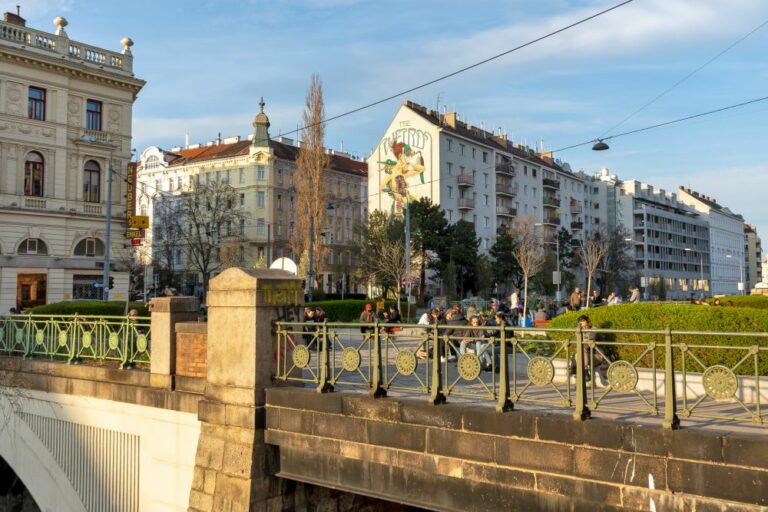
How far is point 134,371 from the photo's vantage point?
10.9 m

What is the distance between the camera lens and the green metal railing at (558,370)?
580 centimetres

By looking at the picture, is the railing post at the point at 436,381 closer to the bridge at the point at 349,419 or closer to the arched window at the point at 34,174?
the bridge at the point at 349,419

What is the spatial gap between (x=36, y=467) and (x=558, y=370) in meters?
9.70

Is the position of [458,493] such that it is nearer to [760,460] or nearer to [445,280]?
[760,460]

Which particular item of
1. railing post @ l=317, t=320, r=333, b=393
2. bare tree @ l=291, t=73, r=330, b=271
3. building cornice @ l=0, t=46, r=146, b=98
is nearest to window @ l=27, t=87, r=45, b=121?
building cornice @ l=0, t=46, r=146, b=98

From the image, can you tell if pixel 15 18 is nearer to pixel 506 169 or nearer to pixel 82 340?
pixel 82 340

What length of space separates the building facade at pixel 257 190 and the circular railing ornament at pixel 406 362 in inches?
2306

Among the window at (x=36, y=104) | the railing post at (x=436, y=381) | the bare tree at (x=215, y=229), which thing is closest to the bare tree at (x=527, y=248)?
the bare tree at (x=215, y=229)

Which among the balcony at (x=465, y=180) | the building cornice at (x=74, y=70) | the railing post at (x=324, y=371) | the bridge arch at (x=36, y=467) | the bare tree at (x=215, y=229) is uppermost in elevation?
the building cornice at (x=74, y=70)

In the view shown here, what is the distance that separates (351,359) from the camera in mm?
8164

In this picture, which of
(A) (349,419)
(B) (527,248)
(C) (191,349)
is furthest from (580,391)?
(B) (527,248)

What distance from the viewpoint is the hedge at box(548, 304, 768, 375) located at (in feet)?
33.4

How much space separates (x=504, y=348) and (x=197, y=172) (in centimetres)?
7579

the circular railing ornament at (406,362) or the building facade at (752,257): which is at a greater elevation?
the building facade at (752,257)
